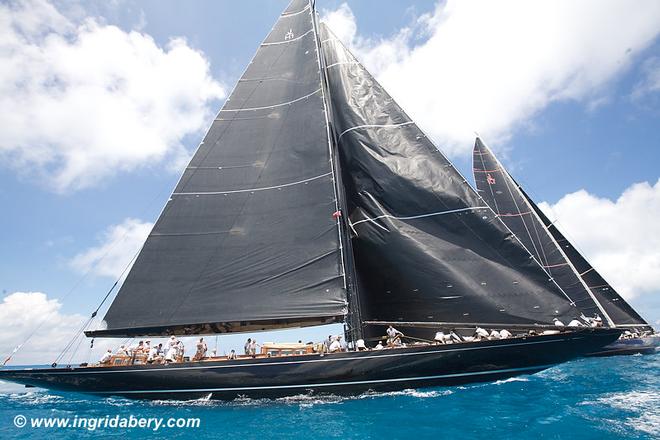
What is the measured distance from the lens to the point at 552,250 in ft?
80.9

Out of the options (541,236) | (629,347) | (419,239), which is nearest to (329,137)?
(419,239)

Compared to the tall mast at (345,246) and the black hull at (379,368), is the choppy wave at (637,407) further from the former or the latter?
the tall mast at (345,246)

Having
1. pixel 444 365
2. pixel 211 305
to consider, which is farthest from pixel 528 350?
pixel 211 305

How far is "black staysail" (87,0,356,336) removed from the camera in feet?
43.7

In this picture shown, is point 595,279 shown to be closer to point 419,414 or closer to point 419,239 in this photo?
point 419,239

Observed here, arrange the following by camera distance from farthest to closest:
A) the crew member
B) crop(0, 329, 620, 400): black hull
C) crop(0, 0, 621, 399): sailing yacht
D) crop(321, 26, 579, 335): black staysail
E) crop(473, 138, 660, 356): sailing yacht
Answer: crop(473, 138, 660, 356): sailing yacht < crop(321, 26, 579, 335): black staysail < the crew member < crop(0, 0, 621, 399): sailing yacht < crop(0, 329, 620, 400): black hull

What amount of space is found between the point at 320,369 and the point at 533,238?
20.6 m

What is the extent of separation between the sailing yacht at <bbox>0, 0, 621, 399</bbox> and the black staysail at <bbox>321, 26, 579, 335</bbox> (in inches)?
A: 2.0

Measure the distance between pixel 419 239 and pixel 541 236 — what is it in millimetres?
16413

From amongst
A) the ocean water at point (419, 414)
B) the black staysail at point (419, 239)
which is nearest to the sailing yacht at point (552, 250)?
the ocean water at point (419, 414)

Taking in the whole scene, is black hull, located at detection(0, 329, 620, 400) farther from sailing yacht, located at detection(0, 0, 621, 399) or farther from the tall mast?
the tall mast

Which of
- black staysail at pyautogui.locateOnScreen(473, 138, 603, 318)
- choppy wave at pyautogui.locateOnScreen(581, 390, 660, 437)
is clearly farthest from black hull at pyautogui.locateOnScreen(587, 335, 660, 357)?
choppy wave at pyautogui.locateOnScreen(581, 390, 660, 437)

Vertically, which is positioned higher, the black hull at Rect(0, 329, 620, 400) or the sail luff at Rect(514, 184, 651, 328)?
the sail luff at Rect(514, 184, 651, 328)

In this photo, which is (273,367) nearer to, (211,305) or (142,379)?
(211,305)
